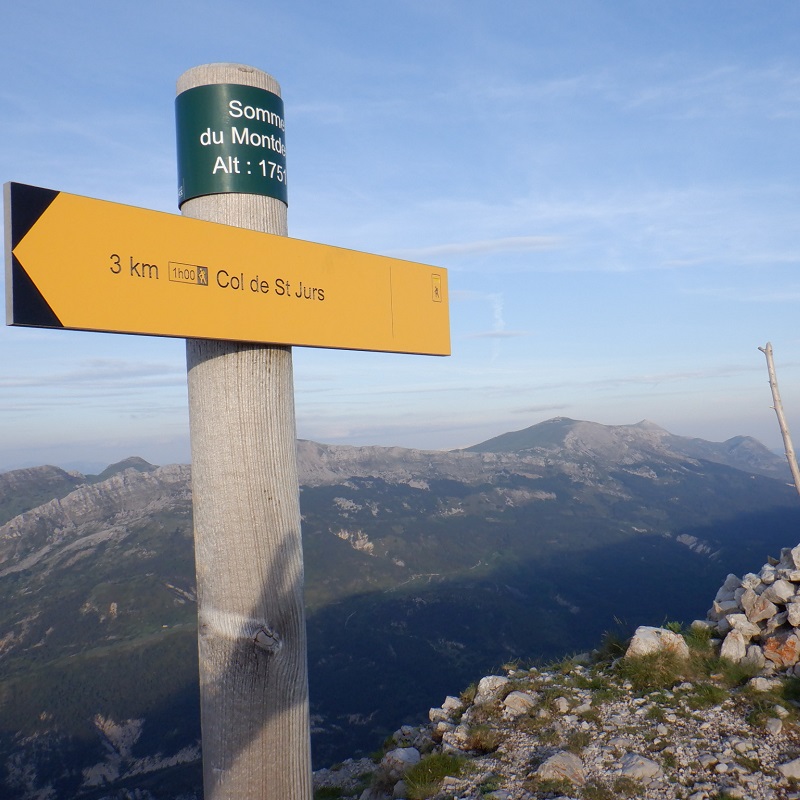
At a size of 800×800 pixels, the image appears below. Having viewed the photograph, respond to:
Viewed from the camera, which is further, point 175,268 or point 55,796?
point 55,796

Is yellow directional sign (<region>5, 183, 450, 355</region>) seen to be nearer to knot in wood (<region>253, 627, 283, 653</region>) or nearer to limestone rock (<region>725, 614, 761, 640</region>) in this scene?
knot in wood (<region>253, 627, 283, 653</region>)

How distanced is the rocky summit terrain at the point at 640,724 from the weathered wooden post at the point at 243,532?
306cm

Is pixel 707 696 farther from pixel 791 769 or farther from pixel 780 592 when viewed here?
pixel 780 592

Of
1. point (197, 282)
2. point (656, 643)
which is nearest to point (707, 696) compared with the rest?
point (656, 643)

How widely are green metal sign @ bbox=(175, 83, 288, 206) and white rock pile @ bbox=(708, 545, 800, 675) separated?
7.75m

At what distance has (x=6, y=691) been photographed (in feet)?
290

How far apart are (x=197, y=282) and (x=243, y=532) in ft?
4.47

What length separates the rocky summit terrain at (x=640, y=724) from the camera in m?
5.62

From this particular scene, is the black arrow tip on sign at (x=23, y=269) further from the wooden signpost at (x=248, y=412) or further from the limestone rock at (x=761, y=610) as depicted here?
the limestone rock at (x=761, y=610)

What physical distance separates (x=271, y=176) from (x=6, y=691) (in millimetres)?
109191

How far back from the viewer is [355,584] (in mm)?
120500

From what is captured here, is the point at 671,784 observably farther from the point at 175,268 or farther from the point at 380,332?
the point at 175,268

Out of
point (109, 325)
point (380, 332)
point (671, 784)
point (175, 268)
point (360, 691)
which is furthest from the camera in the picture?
point (360, 691)

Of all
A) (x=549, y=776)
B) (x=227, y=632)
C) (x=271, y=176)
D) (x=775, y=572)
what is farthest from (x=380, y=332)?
(x=775, y=572)
